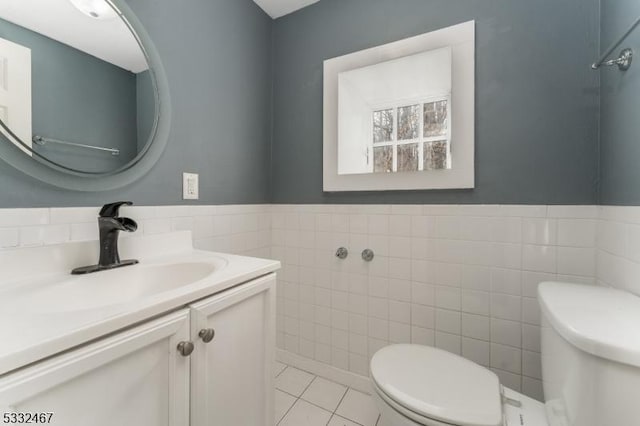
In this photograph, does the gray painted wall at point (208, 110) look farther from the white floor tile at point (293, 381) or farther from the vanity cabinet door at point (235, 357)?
the white floor tile at point (293, 381)

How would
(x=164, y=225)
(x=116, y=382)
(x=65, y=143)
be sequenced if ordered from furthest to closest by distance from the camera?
(x=164, y=225), (x=65, y=143), (x=116, y=382)

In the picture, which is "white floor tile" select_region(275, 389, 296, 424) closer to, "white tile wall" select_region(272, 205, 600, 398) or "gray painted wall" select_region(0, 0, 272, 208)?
"white tile wall" select_region(272, 205, 600, 398)

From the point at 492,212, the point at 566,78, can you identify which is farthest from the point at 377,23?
the point at 492,212

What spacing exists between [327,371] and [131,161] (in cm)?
149

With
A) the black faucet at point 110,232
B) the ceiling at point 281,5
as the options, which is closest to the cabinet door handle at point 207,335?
the black faucet at point 110,232

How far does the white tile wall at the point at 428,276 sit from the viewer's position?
3.67ft

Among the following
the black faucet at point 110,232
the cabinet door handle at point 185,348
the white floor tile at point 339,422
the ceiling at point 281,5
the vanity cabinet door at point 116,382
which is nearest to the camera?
the vanity cabinet door at point 116,382

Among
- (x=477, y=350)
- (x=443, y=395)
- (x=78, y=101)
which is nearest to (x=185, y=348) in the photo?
(x=443, y=395)

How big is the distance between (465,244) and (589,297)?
510 millimetres

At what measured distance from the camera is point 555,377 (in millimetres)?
688

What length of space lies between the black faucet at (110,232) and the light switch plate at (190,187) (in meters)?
0.34

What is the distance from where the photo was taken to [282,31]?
1.74 meters

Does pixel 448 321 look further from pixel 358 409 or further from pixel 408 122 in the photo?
pixel 408 122

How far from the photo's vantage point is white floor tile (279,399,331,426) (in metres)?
1.27
